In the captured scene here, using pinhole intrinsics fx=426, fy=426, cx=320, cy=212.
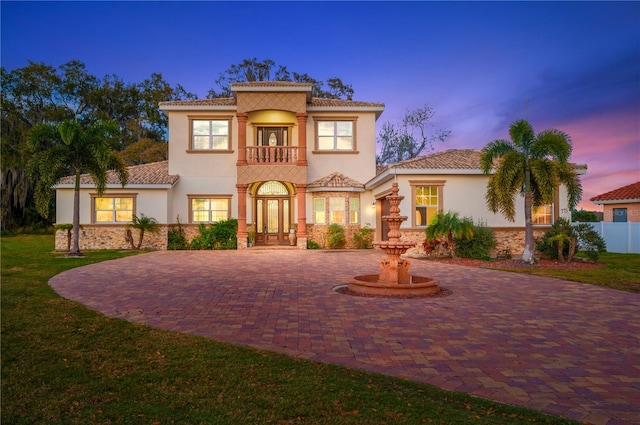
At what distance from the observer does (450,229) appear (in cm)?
1541

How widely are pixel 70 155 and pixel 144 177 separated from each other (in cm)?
552

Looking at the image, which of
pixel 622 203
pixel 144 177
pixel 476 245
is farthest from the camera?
pixel 622 203

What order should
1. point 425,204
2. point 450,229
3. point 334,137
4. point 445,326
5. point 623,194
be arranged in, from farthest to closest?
point 623,194, point 334,137, point 425,204, point 450,229, point 445,326

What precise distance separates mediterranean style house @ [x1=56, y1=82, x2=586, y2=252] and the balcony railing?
5 cm

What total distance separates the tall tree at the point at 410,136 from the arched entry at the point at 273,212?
15298 mm

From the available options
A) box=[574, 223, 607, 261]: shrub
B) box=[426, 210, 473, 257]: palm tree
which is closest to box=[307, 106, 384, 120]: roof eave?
box=[426, 210, 473, 257]: palm tree

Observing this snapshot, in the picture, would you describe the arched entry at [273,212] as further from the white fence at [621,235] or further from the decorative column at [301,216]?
the white fence at [621,235]

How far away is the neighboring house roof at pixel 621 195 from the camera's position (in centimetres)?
2441

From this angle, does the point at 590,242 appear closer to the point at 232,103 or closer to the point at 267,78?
the point at 232,103

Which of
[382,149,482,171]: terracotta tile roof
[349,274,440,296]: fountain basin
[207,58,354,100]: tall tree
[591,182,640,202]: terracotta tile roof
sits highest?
[207,58,354,100]: tall tree

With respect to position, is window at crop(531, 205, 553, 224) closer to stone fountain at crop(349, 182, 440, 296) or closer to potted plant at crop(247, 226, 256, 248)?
stone fountain at crop(349, 182, 440, 296)

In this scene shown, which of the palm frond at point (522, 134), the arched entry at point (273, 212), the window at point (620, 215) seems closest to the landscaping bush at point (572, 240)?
the palm frond at point (522, 134)

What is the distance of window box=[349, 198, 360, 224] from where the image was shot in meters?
22.0

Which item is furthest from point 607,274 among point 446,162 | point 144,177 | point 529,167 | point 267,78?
point 267,78
